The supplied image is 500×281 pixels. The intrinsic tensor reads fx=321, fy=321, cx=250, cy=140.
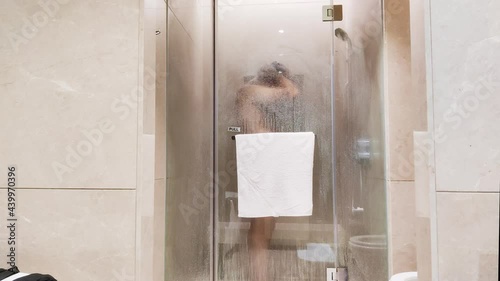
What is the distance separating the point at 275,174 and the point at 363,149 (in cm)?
36

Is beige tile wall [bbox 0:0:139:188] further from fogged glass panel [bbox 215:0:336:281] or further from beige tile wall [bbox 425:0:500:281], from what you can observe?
beige tile wall [bbox 425:0:500:281]

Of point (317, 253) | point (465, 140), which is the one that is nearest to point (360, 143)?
point (317, 253)

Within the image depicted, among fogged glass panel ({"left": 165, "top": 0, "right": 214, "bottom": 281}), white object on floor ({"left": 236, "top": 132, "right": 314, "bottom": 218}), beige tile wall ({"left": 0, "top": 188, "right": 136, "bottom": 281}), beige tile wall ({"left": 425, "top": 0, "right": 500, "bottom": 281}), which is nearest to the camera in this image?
beige tile wall ({"left": 425, "top": 0, "right": 500, "bottom": 281})

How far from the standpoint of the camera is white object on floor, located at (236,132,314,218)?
122 centimetres

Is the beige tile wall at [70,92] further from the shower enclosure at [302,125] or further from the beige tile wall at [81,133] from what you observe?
the shower enclosure at [302,125]

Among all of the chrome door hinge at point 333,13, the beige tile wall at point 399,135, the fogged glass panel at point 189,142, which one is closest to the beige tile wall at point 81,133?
the fogged glass panel at point 189,142

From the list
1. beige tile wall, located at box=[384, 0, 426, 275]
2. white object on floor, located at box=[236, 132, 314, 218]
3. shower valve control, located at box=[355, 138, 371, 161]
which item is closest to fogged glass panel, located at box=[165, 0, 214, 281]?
white object on floor, located at box=[236, 132, 314, 218]

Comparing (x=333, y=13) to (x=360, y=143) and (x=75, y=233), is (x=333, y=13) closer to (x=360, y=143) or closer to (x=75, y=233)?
(x=360, y=143)

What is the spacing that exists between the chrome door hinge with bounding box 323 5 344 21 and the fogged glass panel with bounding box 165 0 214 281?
47cm

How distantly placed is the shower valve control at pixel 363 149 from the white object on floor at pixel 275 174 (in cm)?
18

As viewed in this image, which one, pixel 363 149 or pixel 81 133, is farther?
pixel 363 149

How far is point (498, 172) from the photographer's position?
2.09 ft

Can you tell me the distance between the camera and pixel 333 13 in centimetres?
128

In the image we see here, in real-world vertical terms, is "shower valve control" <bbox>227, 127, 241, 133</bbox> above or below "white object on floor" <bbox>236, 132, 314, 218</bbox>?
above
